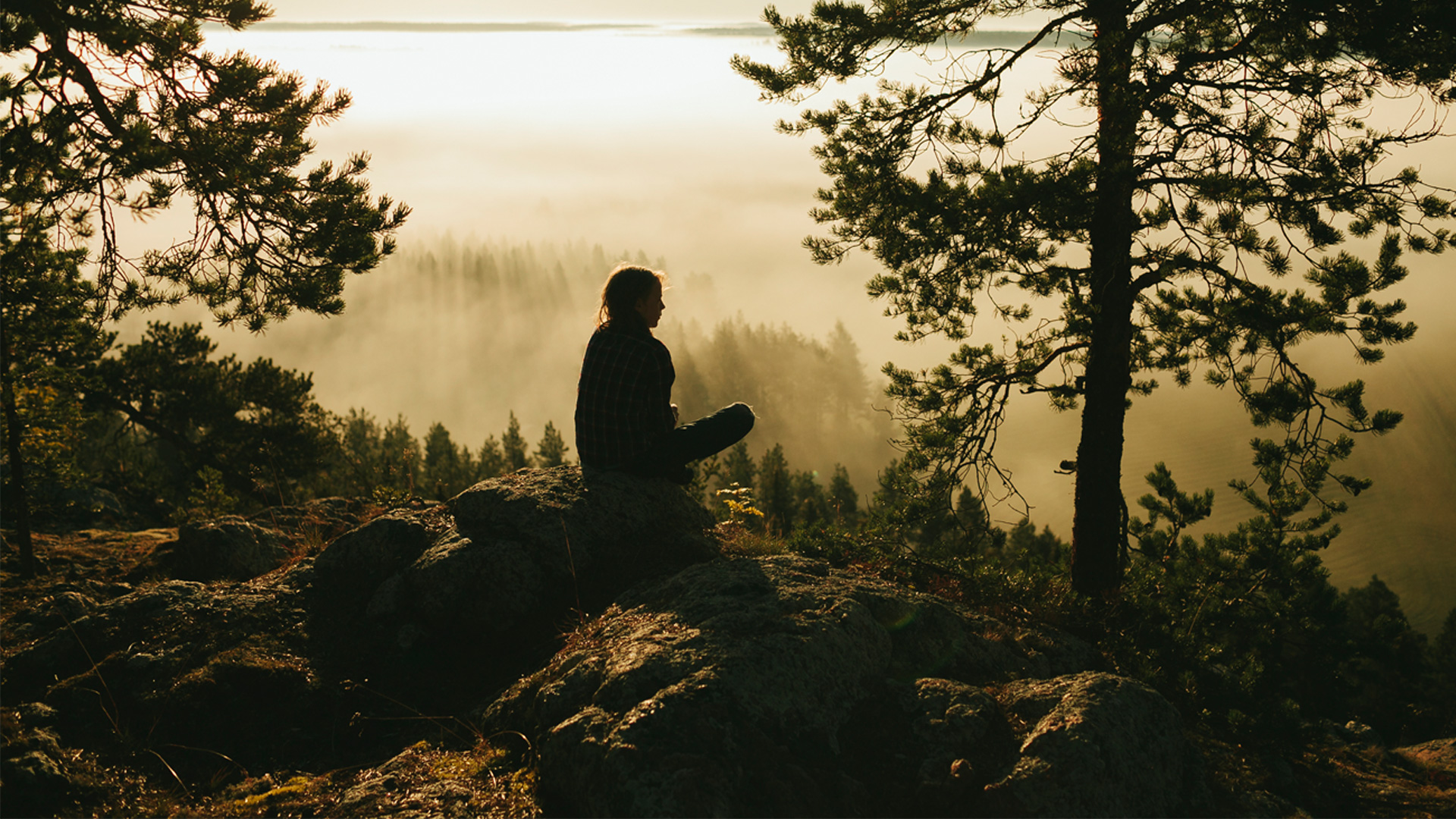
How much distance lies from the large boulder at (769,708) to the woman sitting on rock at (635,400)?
164 centimetres

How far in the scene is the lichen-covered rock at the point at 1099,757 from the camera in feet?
11.3

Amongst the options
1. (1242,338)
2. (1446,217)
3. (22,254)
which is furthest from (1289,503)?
(22,254)

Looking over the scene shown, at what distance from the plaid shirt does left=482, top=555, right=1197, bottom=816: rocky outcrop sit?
188 cm

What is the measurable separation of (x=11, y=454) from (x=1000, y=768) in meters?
10.1

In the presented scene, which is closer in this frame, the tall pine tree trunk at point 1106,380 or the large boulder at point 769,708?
the large boulder at point 769,708

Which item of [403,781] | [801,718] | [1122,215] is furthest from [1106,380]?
[403,781]

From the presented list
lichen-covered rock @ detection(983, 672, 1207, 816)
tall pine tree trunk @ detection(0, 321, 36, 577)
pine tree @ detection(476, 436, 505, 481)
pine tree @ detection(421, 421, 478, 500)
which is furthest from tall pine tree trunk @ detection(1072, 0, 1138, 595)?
pine tree @ detection(476, 436, 505, 481)

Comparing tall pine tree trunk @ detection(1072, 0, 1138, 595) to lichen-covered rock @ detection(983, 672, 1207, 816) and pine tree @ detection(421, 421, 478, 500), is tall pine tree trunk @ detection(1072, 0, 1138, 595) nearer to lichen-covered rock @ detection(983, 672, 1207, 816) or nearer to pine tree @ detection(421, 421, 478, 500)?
lichen-covered rock @ detection(983, 672, 1207, 816)

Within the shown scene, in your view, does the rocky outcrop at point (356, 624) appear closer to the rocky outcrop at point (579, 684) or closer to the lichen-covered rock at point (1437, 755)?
the rocky outcrop at point (579, 684)

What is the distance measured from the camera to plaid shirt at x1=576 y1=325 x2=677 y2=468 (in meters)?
6.11

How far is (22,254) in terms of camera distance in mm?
7125

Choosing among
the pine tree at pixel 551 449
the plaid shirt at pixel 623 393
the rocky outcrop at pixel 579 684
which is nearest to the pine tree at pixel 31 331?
the rocky outcrop at pixel 579 684

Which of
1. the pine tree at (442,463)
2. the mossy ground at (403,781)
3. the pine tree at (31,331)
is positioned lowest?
the mossy ground at (403,781)

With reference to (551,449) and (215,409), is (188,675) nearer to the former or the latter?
(215,409)
